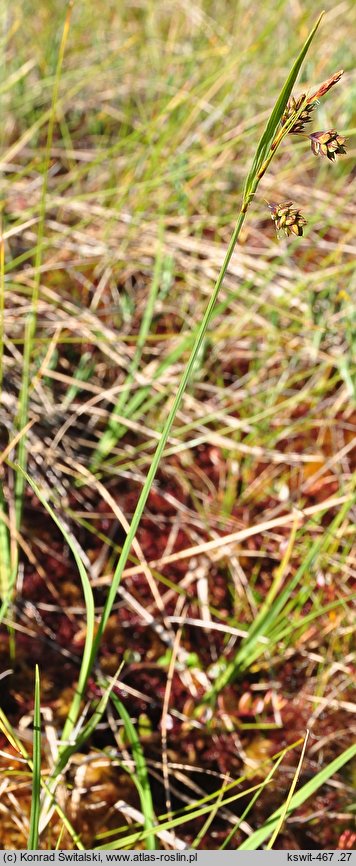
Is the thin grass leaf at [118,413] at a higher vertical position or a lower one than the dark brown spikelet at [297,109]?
lower

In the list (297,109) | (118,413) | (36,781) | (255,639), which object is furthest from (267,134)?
(118,413)

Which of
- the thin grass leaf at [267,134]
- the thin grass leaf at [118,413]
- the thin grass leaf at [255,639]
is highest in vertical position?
the thin grass leaf at [267,134]

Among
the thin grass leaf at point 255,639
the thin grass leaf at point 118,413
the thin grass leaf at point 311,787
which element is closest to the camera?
the thin grass leaf at point 311,787

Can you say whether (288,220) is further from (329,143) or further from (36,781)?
(36,781)

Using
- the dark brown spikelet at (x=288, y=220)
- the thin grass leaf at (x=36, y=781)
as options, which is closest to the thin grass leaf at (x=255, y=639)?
the thin grass leaf at (x=36, y=781)

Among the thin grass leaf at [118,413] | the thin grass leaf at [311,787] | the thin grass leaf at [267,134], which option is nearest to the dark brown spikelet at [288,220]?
the thin grass leaf at [267,134]

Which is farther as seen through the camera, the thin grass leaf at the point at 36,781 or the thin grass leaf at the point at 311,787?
the thin grass leaf at the point at 311,787

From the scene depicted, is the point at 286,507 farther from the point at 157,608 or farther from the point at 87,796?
the point at 87,796

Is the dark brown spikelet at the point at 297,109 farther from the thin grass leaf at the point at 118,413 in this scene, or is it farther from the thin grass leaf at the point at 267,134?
the thin grass leaf at the point at 118,413

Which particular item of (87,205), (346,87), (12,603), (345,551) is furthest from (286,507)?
(346,87)

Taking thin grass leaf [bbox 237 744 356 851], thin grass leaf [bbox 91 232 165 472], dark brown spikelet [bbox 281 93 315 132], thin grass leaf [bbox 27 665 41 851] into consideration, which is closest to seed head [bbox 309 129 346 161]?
dark brown spikelet [bbox 281 93 315 132]

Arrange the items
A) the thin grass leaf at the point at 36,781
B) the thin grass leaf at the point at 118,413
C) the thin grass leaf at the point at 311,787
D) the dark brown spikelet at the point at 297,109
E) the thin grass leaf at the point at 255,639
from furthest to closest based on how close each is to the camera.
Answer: the thin grass leaf at the point at 118,413
the thin grass leaf at the point at 255,639
the thin grass leaf at the point at 311,787
the thin grass leaf at the point at 36,781
the dark brown spikelet at the point at 297,109
